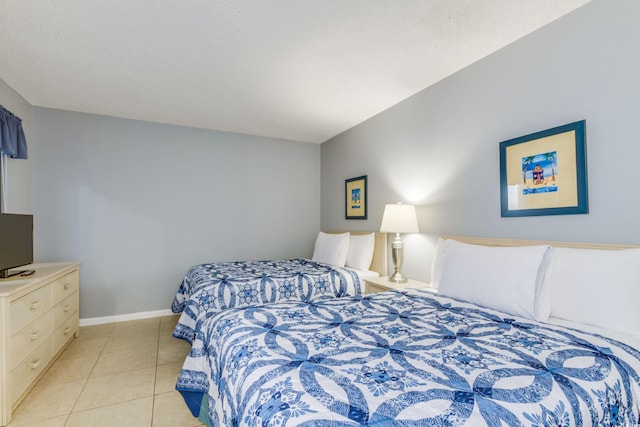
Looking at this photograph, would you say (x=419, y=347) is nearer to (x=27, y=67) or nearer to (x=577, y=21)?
(x=577, y=21)

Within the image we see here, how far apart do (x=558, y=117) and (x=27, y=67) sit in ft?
13.4

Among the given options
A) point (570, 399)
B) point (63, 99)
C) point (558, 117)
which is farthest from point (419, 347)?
point (63, 99)

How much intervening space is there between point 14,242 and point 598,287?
3.99m

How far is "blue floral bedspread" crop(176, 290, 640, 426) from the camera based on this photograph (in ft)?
2.96

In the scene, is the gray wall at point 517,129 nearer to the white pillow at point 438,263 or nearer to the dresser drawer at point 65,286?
the white pillow at point 438,263

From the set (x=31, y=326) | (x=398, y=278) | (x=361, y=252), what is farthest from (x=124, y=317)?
(x=398, y=278)

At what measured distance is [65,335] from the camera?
3025 millimetres

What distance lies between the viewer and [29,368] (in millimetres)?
2279

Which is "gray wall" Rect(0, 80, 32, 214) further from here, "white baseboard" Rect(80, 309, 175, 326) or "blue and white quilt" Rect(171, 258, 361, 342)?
"blue and white quilt" Rect(171, 258, 361, 342)

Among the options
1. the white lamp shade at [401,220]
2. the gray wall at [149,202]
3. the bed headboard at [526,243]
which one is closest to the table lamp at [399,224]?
the white lamp shade at [401,220]

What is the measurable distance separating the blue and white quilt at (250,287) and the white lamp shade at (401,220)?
0.69 metres

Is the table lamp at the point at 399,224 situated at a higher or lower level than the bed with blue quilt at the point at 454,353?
higher

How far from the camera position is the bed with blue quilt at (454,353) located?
926 millimetres

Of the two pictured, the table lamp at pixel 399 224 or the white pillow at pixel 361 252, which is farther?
the white pillow at pixel 361 252
